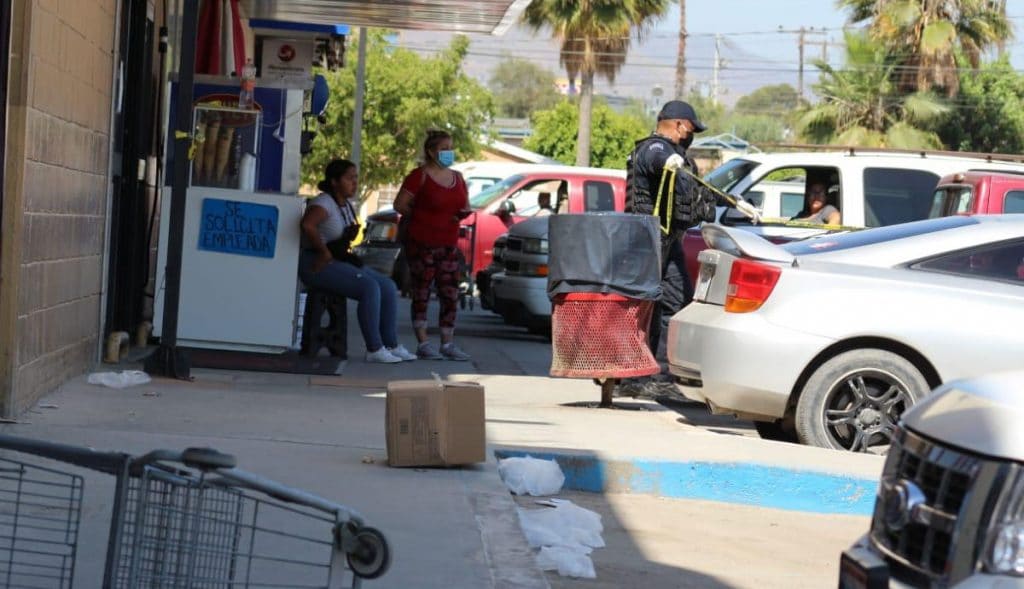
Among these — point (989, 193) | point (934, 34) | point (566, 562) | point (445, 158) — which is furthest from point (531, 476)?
point (934, 34)

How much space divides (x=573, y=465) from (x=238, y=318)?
139 inches

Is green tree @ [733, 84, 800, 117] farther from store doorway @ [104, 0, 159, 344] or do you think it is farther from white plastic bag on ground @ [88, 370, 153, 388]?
white plastic bag on ground @ [88, 370, 153, 388]

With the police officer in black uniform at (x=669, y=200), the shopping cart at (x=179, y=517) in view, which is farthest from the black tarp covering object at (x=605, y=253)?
the shopping cart at (x=179, y=517)

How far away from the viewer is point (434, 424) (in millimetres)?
7055

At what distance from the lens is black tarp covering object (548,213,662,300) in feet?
31.2

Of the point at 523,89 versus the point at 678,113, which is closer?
the point at 678,113

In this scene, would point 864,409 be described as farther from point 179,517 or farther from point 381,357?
point 179,517

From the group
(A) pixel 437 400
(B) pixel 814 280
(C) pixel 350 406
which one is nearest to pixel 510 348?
(C) pixel 350 406

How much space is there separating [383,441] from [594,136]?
6414 centimetres

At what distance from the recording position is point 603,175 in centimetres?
2041

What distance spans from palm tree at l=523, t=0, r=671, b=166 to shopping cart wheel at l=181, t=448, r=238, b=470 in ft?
121

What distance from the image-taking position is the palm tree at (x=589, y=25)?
39.8 meters

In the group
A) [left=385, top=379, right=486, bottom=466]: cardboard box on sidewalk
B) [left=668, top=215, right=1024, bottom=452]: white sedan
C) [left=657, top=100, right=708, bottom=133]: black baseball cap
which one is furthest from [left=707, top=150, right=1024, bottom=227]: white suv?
[left=385, top=379, right=486, bottom=466]: cardboard box on sidewalk

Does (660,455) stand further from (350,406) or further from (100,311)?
(100,311)
